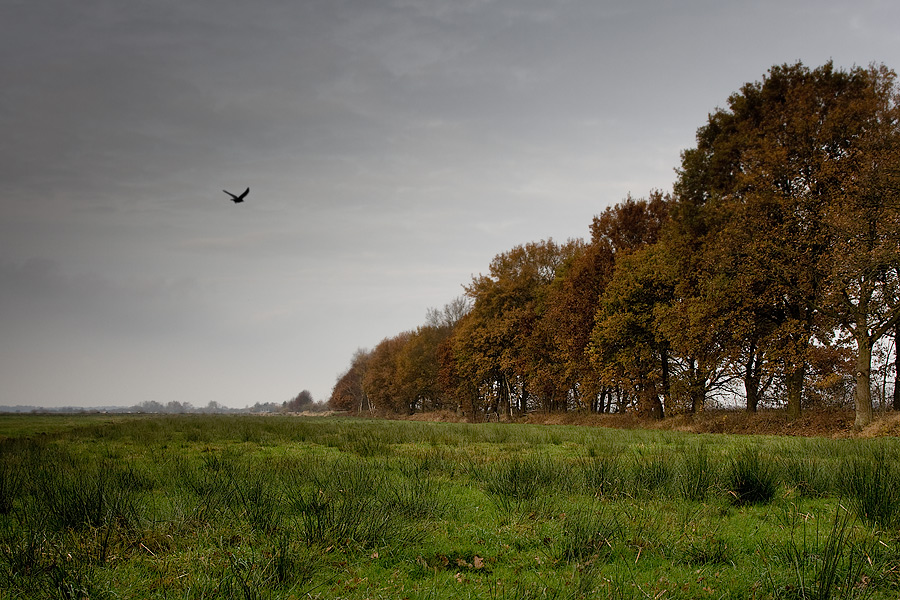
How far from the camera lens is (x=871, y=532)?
4.48 metres

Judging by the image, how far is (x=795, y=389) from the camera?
20.2 meters

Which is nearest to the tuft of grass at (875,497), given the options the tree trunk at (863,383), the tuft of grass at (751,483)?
the tuft of grass at (751,483)

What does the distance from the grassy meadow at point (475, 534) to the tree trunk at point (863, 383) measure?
1261cm

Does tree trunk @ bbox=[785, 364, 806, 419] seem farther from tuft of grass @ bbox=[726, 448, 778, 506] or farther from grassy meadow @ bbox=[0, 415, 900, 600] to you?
tuft of grass @ bbox=[726, 448, 778, 506]

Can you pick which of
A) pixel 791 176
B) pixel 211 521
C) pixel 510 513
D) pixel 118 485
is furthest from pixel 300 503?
pixel 791 176

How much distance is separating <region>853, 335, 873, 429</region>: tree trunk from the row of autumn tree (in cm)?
4

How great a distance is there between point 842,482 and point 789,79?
2194 cm

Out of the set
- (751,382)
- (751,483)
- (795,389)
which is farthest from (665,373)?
(751,483)

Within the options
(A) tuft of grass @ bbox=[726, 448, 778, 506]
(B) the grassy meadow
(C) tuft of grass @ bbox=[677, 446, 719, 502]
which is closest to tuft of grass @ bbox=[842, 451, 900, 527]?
(B) the grassy meadow

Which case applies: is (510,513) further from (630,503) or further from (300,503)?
(300,503)

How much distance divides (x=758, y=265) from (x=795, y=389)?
5.44 meters

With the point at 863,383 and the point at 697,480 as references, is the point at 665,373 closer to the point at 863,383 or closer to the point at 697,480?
the point at 863,383

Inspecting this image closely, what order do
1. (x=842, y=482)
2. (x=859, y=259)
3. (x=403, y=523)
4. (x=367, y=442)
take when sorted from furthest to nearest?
(x=859, y=259) < (x=367, y=442) < (x=842, y=482) < (x=403, y=523)

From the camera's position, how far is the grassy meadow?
144 inches
